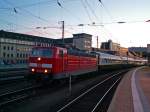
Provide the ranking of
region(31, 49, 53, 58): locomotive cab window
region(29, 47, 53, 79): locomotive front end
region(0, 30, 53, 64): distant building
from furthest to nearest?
1. region(0, 30, 53, 64): distant building
2. region(31, 49, 53, 58): locomotive cab window
3. region(29, 47, 53, 79): locomotive front end

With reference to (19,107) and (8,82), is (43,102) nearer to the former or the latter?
(19,107)

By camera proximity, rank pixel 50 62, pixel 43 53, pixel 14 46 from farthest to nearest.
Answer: pixel 14 46
pixel 43 53
pixel 50 62

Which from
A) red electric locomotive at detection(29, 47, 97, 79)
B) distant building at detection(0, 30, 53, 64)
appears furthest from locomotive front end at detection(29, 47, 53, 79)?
distant building at detection(0, 30, 53, 64)

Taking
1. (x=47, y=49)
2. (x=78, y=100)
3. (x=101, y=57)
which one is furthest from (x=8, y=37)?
(x=78, y=100)

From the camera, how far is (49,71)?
20750 millimetres

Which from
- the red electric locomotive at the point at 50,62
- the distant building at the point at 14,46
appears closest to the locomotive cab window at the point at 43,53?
the red electric locomotive at the point at 50,62

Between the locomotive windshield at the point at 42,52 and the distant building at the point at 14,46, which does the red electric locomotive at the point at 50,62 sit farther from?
the distant building at the point at 14,46

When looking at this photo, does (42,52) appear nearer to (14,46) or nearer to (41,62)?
(41,62)

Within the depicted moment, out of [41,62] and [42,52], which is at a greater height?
[42,52]

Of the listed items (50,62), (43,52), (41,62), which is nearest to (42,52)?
(43,52)

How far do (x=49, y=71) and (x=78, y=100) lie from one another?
4.99 metres

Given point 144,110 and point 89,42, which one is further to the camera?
point 89,42

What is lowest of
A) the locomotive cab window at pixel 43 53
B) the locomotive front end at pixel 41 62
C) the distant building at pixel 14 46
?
the locomotive front end at pixel 41 62

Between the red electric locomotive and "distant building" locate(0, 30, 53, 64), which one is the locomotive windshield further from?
"distant building" locate(0, 30, 53, 64)
